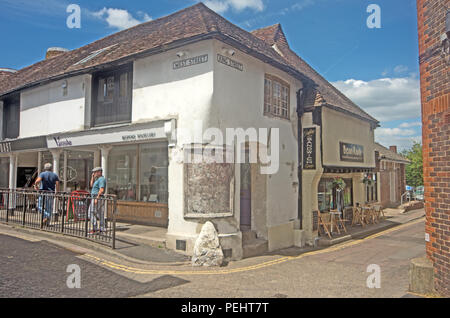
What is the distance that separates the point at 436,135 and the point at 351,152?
8.26m

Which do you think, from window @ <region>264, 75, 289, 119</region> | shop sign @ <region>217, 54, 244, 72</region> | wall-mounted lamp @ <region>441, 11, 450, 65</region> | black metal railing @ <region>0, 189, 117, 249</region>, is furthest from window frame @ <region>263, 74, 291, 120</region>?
black metal railing @ <region>0, 189, 117, 249</region>

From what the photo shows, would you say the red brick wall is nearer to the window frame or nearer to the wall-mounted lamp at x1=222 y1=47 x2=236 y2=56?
the wall-mounted lamp at x1=222 y1=47 x2=236 y2=56

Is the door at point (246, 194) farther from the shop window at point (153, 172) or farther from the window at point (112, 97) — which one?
the window at point (112, 97)

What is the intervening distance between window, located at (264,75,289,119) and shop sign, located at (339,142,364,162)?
3.22 m

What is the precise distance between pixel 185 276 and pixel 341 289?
9.92 feet

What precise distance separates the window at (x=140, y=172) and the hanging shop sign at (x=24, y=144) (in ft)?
9.18

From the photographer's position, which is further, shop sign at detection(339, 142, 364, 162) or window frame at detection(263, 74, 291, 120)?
shop sign at detection(339, 142, 364, 162)

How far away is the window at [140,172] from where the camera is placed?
1008cm

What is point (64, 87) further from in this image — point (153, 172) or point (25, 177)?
point (25, 177)

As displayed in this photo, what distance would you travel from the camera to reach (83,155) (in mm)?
13688

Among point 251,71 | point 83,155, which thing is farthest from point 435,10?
point 83,155

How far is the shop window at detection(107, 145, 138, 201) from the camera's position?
1085cm

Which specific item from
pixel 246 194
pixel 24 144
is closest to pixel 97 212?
pixel 246 194

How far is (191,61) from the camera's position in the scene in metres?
8.21
